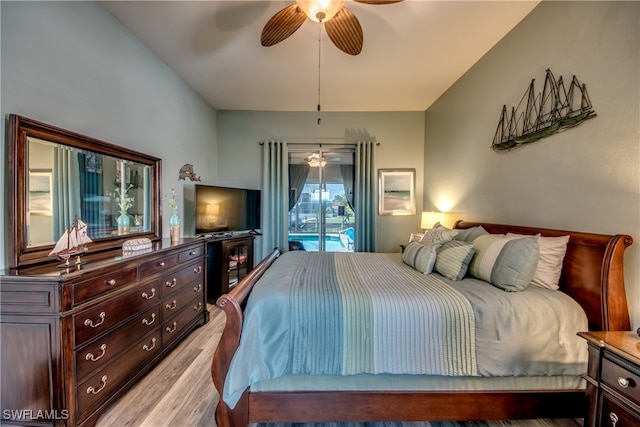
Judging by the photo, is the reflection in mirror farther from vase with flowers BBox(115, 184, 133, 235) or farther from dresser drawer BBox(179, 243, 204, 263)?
dresser drawer BBox(179, 243, 204, 263)

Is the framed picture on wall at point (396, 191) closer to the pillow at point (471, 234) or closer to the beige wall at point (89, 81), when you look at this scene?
the pillow at point (471, 234)

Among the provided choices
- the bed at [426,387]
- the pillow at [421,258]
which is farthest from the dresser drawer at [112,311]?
the pillow at [421,258]

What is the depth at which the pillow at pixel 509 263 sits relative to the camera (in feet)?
5.24

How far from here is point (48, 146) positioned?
1.60 metres

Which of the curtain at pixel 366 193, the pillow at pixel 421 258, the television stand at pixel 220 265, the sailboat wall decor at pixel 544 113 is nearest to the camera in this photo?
the sailboat wall decor at pixel 544 113

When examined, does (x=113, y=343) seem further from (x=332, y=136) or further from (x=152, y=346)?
(x=332, y=136)

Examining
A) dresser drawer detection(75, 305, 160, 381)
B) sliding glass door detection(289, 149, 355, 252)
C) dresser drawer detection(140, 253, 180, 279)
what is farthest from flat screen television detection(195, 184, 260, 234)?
dresser drawer detection(75, 305, 160, 381)

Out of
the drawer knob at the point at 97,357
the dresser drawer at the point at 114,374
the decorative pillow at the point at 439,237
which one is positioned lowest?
the dresser drawer at the point at 114,374

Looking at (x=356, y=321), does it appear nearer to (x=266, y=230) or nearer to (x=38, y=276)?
(x=38, y=276)

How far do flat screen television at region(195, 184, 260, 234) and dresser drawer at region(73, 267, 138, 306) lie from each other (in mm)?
1679

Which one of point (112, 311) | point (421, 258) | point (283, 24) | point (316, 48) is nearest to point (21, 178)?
point (112, 311)

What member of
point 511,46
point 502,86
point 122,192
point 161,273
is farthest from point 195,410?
point 511,46

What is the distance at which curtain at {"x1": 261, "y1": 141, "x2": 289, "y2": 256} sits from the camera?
440 cm

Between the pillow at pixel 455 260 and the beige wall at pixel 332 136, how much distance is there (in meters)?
2.49
